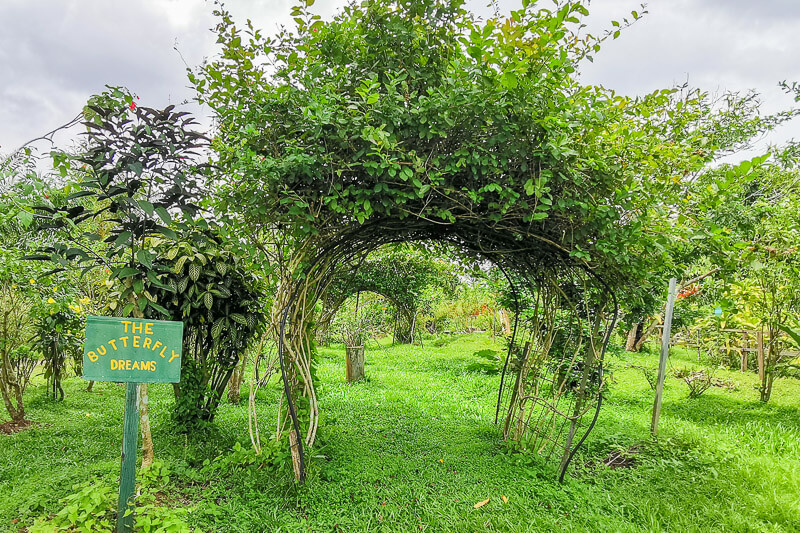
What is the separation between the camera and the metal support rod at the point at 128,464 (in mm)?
1987

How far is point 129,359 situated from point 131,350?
0.13 ft

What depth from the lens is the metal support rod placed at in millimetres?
1987

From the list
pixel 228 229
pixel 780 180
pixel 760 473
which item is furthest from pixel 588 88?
pixel 780 180

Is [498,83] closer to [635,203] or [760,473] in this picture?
[635,203]

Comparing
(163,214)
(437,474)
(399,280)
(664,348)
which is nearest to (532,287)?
(664,348)

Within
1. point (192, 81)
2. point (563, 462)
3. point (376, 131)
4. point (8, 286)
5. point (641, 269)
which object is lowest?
point (563, 462)

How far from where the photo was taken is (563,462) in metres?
2.98

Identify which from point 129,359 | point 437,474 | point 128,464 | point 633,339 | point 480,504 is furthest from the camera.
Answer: point 633,339

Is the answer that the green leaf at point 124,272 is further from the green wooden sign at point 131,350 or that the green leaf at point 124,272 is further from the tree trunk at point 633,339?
the tree trunk at point 633,339

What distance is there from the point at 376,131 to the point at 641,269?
1.81 m

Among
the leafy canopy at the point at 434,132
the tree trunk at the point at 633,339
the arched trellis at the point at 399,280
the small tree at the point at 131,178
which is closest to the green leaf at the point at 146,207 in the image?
the small tree at the point at 131,178

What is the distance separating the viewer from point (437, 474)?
9.63 ft

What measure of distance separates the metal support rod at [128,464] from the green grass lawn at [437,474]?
378 millimetres

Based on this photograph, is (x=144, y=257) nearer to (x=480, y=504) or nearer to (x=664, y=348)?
(x=480, y=504)
